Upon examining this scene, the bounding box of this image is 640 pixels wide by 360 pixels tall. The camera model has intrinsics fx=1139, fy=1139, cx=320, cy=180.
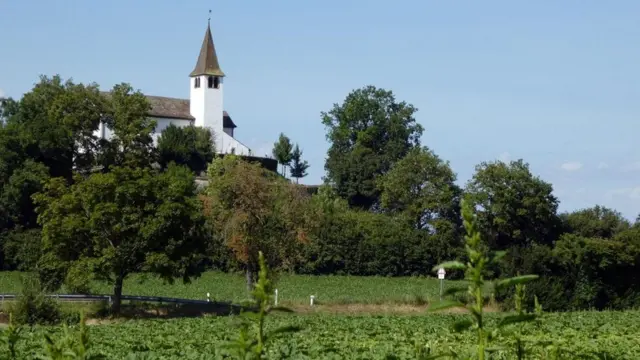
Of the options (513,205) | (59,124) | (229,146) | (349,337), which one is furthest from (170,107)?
(349,337)

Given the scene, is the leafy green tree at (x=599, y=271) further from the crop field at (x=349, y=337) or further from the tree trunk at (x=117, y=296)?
the tree trunk at (x=117, y=296)

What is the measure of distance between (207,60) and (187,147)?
33.8 metres

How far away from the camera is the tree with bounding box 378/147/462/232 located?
83.9 metres

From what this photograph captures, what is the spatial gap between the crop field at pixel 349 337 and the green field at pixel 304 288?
11280 millimetres

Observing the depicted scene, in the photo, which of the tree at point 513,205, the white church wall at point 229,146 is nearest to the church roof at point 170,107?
the white church wall at point 229,146

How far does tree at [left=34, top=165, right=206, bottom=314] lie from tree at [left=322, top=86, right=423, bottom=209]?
186 ft

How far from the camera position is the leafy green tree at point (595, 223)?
83.2 meters

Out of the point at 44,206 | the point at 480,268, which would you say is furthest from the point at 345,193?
the point at 480,268

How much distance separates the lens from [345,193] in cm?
10256

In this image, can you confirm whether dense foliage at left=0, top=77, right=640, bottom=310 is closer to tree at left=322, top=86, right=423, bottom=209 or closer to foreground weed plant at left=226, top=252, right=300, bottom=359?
tree at left=322, top=86, right=423, bottom=209

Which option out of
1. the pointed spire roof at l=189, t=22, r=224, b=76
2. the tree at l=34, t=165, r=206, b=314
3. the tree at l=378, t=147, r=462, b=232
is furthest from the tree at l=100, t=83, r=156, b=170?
the pointed spire roof at l=189, t=22, r=224, b=76

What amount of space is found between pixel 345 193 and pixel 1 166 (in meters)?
40.9

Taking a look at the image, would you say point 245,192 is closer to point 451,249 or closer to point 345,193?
point 451,249

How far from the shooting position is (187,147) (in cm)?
9231
